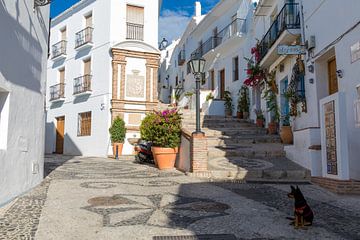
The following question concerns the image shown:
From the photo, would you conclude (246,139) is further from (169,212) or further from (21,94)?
(21,94)

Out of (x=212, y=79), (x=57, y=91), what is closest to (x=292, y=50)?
(x=212, y=79)

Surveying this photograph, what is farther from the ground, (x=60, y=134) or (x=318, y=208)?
(x=60, y=134)

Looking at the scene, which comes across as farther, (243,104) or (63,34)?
(63,34)

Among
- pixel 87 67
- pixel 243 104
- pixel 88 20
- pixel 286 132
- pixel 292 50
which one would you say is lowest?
pixel 286 132

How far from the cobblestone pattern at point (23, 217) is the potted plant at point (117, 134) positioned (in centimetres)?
1029

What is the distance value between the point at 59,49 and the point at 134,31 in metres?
5.45

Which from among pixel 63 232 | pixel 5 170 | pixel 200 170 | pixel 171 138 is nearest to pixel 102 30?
pixel 171 138

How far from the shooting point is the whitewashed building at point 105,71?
693 inches

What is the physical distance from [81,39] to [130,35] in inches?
123

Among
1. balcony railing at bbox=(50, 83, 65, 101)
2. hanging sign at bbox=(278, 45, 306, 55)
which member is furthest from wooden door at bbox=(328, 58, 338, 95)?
balcony railing at bbox=(50, 83, 65, 101)

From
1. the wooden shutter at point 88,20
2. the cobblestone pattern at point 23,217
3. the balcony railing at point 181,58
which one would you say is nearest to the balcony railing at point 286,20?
the cobblestone pattern at point 23,217

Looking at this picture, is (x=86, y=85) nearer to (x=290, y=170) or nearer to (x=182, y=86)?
(x=182, y=86)

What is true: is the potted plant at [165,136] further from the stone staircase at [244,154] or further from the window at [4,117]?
the window at [4,117]

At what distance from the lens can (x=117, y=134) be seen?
16.8m
